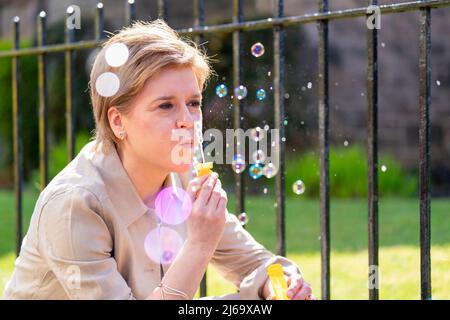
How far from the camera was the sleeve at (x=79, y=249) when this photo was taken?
81.7 inches

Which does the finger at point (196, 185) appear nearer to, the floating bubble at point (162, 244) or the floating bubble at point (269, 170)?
the floating bubble at point (162, 244)

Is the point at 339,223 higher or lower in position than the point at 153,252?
lower

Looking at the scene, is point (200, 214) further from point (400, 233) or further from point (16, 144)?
point (400, 233)

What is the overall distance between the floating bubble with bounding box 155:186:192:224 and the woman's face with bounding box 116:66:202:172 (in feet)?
0.61

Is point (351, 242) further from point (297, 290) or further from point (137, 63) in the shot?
point (137, 63)

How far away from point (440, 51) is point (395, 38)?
0.54m

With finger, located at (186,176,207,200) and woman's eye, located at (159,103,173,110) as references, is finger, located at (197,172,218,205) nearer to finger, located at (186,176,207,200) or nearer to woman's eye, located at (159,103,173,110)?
finger, located at (186,176,207,200)

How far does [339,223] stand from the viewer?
606 cm

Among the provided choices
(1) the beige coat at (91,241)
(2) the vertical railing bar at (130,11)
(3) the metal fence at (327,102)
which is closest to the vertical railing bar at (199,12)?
(3) the metal fence at (327,102)

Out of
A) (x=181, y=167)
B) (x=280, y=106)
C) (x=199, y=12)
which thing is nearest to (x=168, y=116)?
(x=181, y=167)

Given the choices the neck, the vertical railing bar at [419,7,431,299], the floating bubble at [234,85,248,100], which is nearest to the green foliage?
the floating bubble at [234,85,248,100]

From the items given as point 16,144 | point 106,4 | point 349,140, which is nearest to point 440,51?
point 349,140

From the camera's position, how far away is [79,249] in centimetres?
208

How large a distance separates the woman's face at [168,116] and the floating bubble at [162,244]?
0.74 feet
